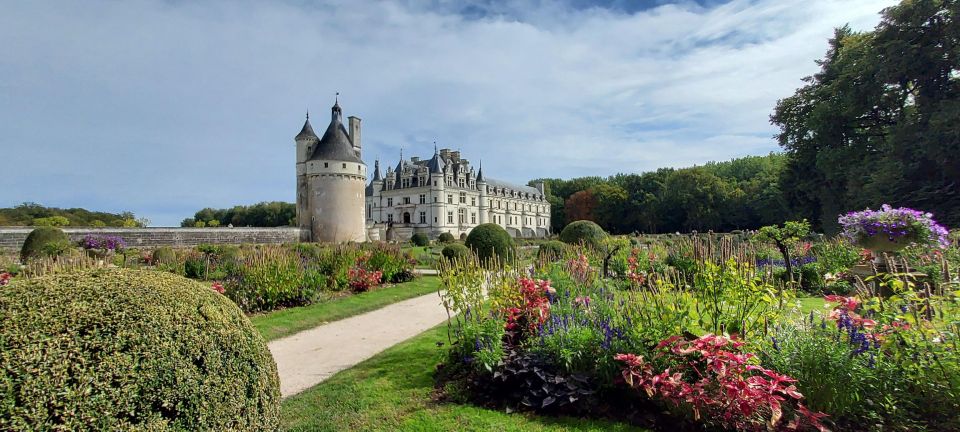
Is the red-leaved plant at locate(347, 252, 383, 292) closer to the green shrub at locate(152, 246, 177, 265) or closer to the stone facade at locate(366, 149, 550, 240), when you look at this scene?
the green shrub at locate(152, 246, 177, 265)

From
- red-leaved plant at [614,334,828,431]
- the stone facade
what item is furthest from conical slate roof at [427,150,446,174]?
red-leaved plant at [614,334,828,431]

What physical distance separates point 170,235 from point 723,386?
2735 centimetres

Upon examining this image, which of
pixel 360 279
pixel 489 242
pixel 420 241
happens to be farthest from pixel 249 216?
pixel 360 279

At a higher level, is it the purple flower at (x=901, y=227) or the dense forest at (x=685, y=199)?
the dense forest at (x=685, y=199)

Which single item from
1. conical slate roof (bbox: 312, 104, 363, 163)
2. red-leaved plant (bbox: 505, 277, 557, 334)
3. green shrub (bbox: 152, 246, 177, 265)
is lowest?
red-leaved plant (bbox: 505, 277, 557, 334)

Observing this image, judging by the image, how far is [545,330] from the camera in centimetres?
425

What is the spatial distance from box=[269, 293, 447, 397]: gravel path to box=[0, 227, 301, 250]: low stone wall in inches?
770

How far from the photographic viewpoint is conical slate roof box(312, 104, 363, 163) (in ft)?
99.3

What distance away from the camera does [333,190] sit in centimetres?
3016

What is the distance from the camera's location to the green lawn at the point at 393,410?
3461mm

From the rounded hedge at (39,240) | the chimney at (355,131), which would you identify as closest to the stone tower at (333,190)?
the chimney at (355,131)

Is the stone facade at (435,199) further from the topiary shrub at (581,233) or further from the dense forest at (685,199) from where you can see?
the topiary shrub at (581,233)

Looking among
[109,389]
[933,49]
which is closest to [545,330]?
[109,389]

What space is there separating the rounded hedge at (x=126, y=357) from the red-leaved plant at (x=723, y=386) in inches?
99.9
